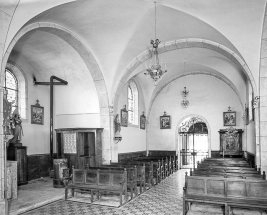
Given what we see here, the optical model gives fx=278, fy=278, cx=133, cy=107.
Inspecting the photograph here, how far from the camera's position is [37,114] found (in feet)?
38.7

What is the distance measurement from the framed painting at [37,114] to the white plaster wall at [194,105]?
25.3ft

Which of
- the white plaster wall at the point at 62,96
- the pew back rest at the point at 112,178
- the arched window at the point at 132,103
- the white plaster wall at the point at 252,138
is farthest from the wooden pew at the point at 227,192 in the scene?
the arched window at the point at 132,103

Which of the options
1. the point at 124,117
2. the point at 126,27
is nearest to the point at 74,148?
the point at 124,117

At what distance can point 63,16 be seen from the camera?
333 inches

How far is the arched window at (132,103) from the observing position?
51.6ft

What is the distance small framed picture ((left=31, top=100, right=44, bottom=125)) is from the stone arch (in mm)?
3197

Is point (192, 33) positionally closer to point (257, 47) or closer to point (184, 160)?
point (257, 47)

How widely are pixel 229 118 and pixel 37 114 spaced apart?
10.4 meters

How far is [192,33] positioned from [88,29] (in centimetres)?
374

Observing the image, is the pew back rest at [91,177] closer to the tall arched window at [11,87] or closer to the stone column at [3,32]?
the stone column at [3,32]

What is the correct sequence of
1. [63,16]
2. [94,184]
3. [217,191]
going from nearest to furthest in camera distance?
[217,191], [94,184], [63,16]

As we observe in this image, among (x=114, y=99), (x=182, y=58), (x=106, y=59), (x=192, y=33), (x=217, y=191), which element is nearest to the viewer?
(x=217, y=191)

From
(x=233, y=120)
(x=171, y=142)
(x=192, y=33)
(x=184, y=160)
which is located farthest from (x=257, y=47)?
(x=184, y=160)

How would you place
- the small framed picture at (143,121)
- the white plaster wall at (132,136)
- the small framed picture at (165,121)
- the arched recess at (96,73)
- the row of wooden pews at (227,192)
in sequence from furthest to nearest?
the small framed picture at (165,121) < the small framed picture at (143,121) < the white plaster wall at (132,136) < the arched recess at (96,73) < the row of wooden pews at (227,192)
